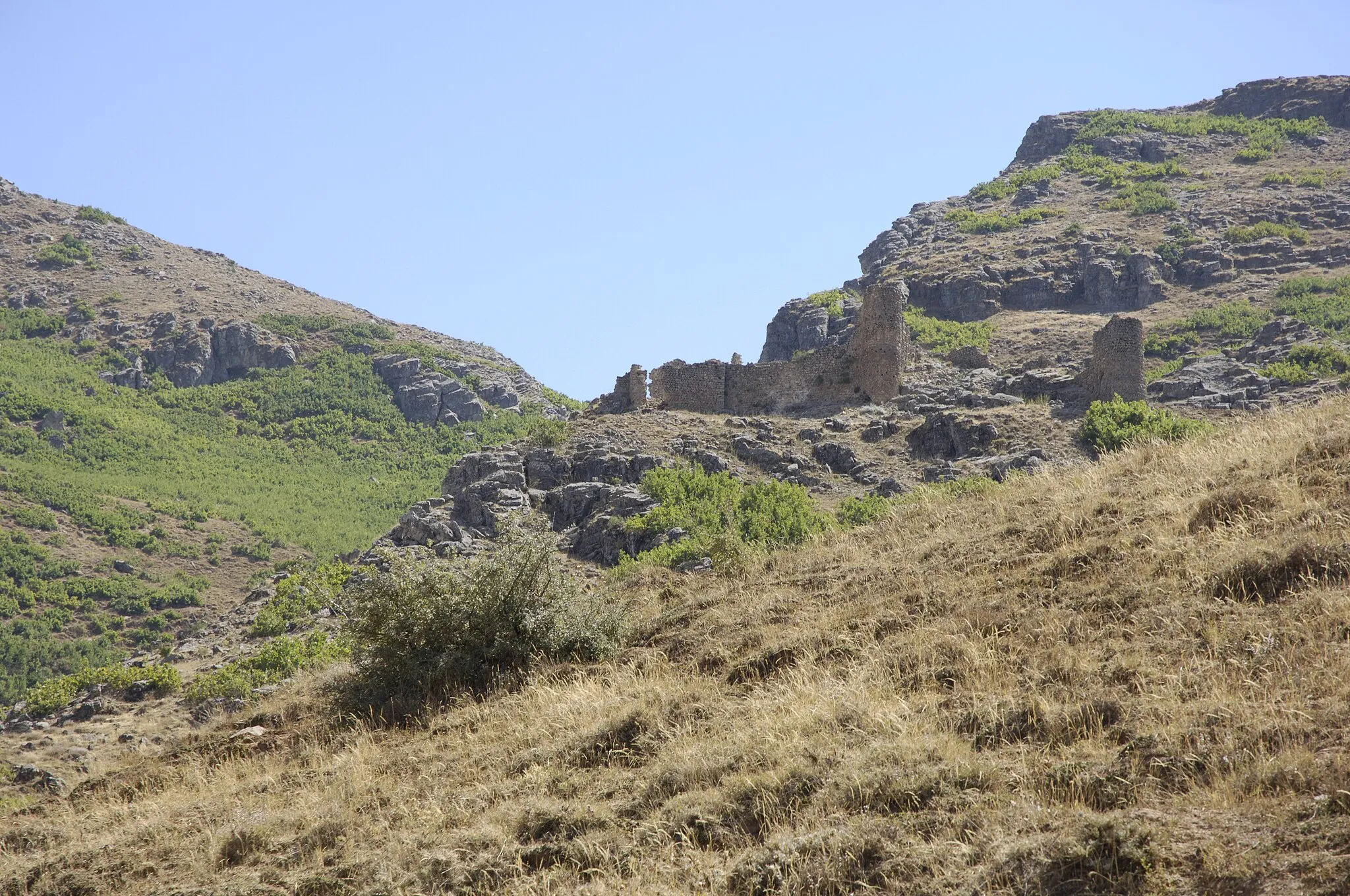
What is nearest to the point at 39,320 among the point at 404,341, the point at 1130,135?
the point at 404,341

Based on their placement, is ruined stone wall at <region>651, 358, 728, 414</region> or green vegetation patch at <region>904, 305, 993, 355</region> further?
green vegetation patch at <region>904, 305, 993, 355</region>

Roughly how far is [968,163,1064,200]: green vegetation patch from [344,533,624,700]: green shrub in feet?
278

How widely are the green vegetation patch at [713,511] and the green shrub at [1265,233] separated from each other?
51.2 metres

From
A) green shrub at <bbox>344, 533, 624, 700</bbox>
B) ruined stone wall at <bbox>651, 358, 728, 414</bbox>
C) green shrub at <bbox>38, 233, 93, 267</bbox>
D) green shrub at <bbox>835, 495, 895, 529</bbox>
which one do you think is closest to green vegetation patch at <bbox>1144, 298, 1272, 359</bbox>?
ruined stone wall at <bbox>651, 358, 728, 414</bbox>

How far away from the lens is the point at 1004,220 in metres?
82.7

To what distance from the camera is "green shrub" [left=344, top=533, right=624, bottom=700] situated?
11.1 meters

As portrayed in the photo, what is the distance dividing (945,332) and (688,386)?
25443 millimetres

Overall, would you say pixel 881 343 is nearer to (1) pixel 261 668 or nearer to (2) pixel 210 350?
(1) pixel 261 668

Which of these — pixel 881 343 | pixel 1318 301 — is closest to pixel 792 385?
pixel 881 343

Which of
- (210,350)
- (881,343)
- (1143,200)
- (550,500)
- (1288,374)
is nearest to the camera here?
(550,500)

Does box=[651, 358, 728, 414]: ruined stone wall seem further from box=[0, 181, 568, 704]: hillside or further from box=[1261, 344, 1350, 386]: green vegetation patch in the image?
box=[1261, 344, 1350, 386]: green vegetation patch

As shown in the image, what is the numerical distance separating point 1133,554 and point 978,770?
11.3 feet

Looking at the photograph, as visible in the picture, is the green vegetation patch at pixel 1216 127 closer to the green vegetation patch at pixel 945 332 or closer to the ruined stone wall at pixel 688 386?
the green vegetation patch at pixel 945 332

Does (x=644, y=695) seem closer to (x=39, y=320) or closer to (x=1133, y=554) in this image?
(x=1133, y=554)
